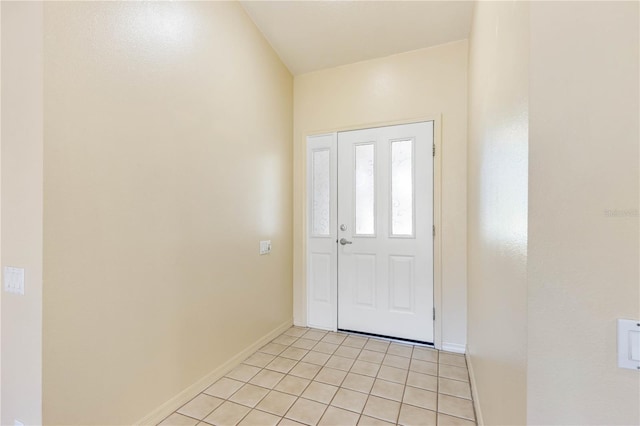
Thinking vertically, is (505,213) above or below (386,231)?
above

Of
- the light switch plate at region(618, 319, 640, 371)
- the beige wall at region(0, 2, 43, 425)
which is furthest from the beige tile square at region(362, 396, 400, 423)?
the beige wall at region(0, 2, 43, 425)

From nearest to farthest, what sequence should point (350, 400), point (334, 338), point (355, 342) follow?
point (350, 400) → point (355, 342) → point (334, 338)

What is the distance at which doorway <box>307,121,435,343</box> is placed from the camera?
2770mm

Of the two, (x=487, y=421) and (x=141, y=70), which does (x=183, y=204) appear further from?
(x=487, y=421)

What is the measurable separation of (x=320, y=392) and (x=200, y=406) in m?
0.78

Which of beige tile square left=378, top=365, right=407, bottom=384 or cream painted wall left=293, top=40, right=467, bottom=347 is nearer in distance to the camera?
beige tile square left=378, top=365, right=407, bottom=384

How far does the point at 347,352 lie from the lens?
2611 millimetres

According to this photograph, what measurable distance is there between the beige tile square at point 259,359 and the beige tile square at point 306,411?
23.8 inches

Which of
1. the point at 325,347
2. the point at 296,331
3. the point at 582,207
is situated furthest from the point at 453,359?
the point at 582,207

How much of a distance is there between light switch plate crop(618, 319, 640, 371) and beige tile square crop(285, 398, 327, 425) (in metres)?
1.54

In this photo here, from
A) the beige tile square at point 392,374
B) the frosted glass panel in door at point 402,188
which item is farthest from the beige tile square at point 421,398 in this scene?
the frosted glass panel in door at point 402,188

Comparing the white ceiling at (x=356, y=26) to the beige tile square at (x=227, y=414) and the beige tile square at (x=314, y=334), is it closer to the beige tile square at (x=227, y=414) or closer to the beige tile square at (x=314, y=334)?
the beige tile square at (x=314, y=334)

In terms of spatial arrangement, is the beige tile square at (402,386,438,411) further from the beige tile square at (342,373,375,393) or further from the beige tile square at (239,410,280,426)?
the beige tile square at (239,410,280,426)

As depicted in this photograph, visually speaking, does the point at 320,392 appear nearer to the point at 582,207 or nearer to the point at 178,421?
the point at 178,421
